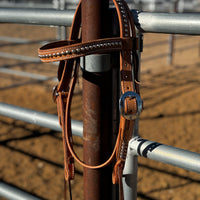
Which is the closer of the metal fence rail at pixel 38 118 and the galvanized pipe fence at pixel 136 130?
the galvanized pipe fence at pixel 136 130

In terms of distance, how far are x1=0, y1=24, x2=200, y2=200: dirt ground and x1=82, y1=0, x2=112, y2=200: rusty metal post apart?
1408 mm

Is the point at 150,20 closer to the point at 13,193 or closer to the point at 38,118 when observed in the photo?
the point at 38,118

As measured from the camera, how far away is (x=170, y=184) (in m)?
2.26

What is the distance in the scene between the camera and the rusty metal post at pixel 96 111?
2.31ft

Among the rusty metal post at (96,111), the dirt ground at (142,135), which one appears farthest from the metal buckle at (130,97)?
the dirt ground at (142,135)

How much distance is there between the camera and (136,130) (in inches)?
29.7

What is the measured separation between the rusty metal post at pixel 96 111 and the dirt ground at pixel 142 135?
1408 millimetres

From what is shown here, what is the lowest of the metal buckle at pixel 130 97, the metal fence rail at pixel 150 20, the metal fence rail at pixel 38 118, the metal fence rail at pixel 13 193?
the metal fence rail at pixel 13 193

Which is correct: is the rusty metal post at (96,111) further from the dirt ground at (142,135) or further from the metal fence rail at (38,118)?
the dirt ground at (142,135)

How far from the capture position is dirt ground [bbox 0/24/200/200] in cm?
224

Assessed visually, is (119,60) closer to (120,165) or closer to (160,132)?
(120,165)

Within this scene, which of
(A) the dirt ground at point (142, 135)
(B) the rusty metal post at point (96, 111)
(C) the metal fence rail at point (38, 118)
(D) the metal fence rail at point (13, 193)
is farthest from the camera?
(A) the dirt ground at point (142, 135)

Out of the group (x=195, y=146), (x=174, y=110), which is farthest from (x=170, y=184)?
(x=174, y=110)

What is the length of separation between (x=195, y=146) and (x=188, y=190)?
0.65m
